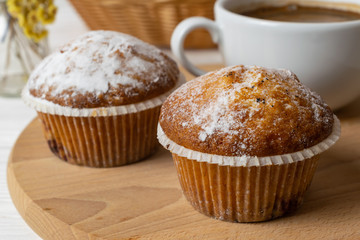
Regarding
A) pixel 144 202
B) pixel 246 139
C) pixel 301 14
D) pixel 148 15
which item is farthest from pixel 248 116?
pixel 148 15

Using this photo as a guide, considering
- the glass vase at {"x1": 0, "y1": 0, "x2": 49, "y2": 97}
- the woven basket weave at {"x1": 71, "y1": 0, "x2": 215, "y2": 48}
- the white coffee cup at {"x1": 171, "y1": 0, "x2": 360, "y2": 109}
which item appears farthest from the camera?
the woven basket weave at {"x1": 71, "y1": 0, "x2": 215, "y2": 48}

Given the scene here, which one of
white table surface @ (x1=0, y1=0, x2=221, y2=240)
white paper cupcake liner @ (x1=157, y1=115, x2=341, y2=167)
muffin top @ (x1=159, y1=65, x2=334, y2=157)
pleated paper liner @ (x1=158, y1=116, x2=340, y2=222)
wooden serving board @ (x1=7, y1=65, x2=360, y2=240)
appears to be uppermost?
muffin top @ (x1=159, y1=65, x2=334, y2=157)

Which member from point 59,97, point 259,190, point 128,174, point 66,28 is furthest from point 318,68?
point 66,28

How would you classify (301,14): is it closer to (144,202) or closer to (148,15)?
(148,15)

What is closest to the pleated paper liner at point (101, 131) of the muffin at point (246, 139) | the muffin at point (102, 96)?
the muffin at point (102, 96)

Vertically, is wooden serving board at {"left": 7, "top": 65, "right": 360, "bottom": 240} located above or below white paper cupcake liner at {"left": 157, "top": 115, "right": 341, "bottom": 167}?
below

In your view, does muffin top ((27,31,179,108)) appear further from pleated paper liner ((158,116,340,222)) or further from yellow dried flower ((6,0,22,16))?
yellow dried flower ((6,0,22,16))

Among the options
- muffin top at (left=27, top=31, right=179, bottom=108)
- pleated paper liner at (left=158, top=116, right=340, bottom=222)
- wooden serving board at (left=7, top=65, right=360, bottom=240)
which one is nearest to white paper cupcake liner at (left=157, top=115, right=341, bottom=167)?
pleated paper liner at (left=158, top=116, right=340, bottom=222)
